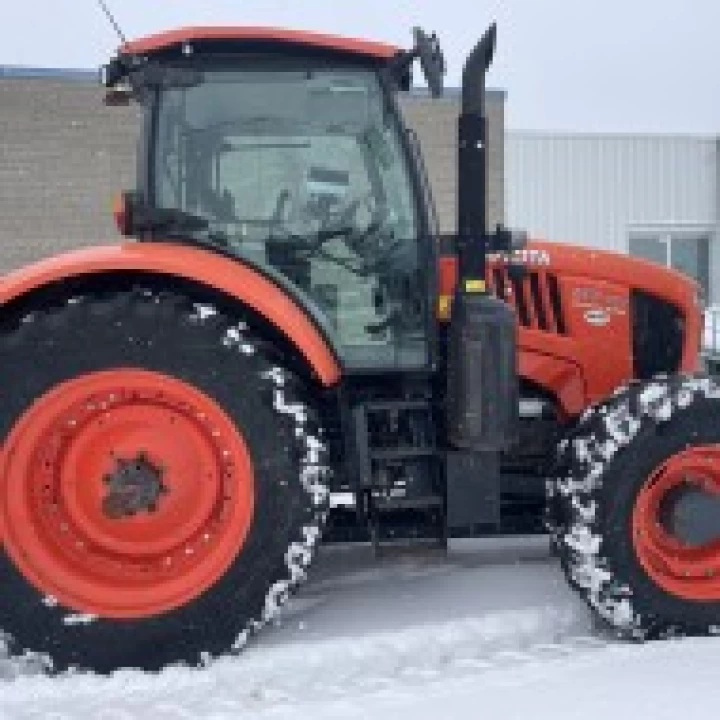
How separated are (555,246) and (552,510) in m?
1.19

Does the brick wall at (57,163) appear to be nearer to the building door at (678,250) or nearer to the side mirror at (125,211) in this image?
the building door at (678,250)

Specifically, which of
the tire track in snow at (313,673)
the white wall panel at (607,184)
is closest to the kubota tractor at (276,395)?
the tire track in snow at (313,673)

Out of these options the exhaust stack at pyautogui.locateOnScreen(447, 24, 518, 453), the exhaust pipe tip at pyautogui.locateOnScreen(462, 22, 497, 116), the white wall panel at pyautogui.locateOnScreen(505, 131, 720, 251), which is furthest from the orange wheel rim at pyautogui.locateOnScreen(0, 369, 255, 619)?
the white wall panel at pyautogui.locateOnScreen(505, 131, 720, 251)

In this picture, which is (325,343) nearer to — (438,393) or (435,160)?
(438,393)

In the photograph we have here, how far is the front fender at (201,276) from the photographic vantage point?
3812mm

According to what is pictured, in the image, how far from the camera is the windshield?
4.25 metres

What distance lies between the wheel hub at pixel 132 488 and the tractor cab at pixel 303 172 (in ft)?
2.56

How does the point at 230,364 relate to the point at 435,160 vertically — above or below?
below

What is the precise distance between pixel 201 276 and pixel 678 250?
62.4 ft

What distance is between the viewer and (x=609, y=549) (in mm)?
4098

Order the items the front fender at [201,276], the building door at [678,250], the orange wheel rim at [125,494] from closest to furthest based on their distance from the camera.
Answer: the front fender at [201,276]
the orange wheel rim at [125,494]
the building door at [678,250]

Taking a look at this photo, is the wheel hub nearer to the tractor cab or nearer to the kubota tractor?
the kubota tractor

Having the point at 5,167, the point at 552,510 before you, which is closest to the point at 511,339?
the point at 552,510

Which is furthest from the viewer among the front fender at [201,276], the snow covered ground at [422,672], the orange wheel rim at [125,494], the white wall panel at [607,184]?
the white wall panel at [607,184]
